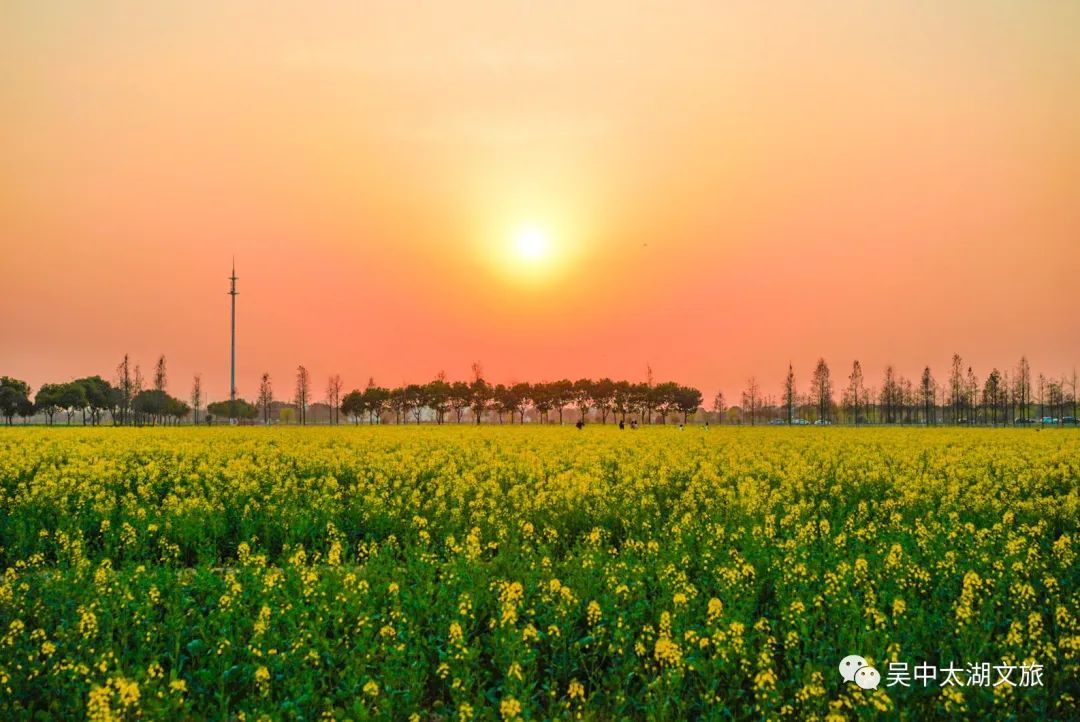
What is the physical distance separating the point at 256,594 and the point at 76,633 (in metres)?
2.03

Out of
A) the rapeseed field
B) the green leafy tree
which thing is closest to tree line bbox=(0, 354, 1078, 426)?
the green leafy tree

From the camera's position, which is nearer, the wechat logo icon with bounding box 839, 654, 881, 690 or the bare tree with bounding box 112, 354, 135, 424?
the wechat logo icon with bounding box 839, 654, 881, 690

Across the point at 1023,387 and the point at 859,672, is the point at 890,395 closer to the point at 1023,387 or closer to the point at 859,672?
the point at 1023,387

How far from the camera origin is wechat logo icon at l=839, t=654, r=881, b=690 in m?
7.33

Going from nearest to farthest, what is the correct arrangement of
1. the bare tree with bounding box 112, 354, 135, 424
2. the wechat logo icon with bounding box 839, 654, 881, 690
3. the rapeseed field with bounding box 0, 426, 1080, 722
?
the wechat logo icon with bounding box 839, 654, 881, 690 < the rapeseed field with bounding box 0, 426, 1080, 722 < the bare tree with bounding box 112, 354, 135, 424

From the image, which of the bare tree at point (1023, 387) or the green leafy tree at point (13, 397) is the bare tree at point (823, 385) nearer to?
the bare tree at point (1023, 387)

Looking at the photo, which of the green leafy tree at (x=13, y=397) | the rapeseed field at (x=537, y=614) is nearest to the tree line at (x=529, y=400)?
the green leafy tree at (x=13, y=397)

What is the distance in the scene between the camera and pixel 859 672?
744 cm

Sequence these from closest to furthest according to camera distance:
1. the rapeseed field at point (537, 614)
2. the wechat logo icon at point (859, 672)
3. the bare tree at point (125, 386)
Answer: the wechat logo icon at point (859, 672) → the rapeseed field at point (537, 614) → the bare tree at point (125, 386)

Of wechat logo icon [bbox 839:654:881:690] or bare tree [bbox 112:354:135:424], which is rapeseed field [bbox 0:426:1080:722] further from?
bare tree [bbox 112:354:135:424]

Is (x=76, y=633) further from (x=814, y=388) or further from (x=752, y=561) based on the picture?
(x=814, y=388)

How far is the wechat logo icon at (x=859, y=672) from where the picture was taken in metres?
7.33

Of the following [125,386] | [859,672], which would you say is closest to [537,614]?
[859,672]

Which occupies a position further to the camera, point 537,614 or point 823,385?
point 823,385
